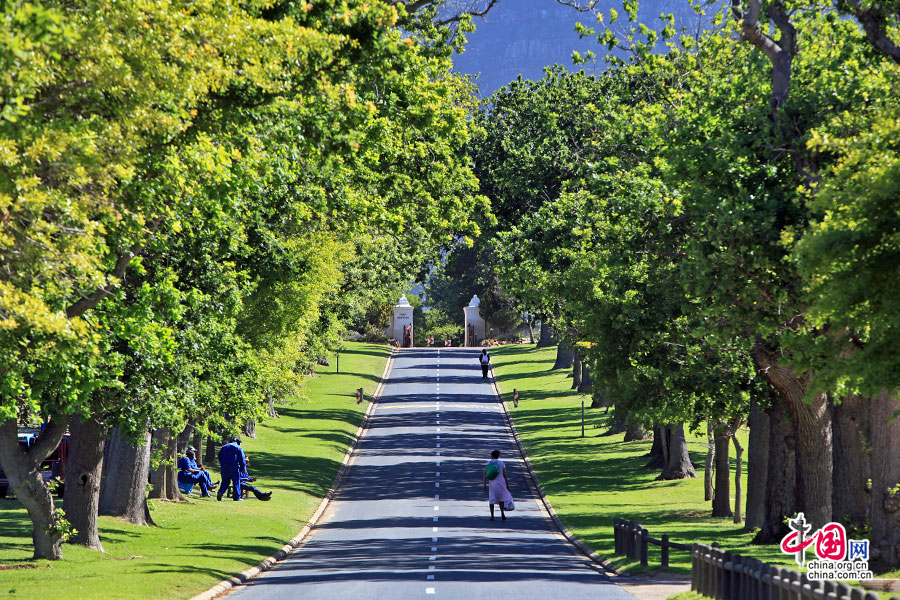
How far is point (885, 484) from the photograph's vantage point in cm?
1902

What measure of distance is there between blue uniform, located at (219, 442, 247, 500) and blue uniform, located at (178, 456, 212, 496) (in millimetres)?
868

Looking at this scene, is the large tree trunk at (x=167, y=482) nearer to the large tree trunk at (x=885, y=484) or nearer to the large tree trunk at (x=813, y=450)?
the large tree trunk at (x=813, y=450)

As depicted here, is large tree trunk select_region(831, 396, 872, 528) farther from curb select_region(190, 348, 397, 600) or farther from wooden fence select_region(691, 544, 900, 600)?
curb select_region(190, 348, 397, 600)

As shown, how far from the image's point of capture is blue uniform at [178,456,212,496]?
34.3m

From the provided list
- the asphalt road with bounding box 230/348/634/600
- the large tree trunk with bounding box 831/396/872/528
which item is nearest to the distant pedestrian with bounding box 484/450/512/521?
the asphalt road with bounding box 230/348/634/600

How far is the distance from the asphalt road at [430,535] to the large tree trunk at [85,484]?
137 inches

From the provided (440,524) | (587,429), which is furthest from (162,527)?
(587,429)

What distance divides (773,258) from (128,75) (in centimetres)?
1008

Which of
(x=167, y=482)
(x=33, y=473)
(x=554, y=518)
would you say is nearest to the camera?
(x=33, y=473)

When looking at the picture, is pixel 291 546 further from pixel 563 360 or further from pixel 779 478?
pixel 563 360

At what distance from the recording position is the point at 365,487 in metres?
Result: 40.0

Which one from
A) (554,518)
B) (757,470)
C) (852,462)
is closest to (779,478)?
(757,470)

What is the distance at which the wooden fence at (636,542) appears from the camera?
2144 cm

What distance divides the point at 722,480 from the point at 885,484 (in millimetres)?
13408
